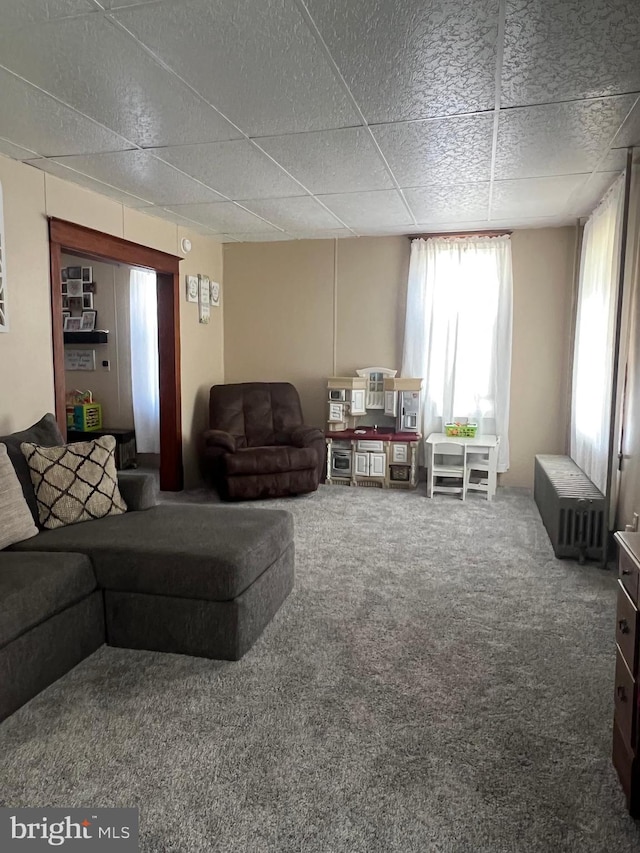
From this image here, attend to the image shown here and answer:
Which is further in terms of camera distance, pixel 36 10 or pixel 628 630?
pixel 36 10

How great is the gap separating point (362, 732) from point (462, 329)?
4230 millimetres

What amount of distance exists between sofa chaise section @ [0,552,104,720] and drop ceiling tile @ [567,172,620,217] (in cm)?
376

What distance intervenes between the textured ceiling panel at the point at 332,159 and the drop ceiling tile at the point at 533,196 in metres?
0.85

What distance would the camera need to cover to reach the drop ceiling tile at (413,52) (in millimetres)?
1968

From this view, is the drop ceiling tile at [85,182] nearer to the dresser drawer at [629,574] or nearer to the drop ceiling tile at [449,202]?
the drop ceiling tile at [449,202]

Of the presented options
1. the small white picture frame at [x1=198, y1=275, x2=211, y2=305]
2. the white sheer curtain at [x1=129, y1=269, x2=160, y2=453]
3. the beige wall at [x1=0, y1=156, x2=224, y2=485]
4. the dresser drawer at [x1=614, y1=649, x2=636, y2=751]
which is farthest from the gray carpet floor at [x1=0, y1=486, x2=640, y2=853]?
the white sheer curtain at [x1=129, y1=269, x2=160, y2=453]

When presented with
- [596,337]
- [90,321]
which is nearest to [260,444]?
[90,321]

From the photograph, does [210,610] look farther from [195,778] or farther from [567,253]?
[567,253]

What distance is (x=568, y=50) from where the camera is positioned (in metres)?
2.22

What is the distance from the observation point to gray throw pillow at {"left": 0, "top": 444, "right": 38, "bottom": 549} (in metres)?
2.64

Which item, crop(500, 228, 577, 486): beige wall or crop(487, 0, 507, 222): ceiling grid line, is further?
crop(500, 228, 577, 486): beige wall

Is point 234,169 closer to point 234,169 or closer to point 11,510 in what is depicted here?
point 234,169

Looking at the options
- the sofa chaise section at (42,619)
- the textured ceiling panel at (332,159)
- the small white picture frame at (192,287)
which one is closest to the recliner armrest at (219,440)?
the small white picture frame at (192,287)

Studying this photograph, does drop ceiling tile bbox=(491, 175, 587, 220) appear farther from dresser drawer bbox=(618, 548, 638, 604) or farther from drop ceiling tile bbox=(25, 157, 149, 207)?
dresser drawer bbox=(618, 548, 638, 604)
